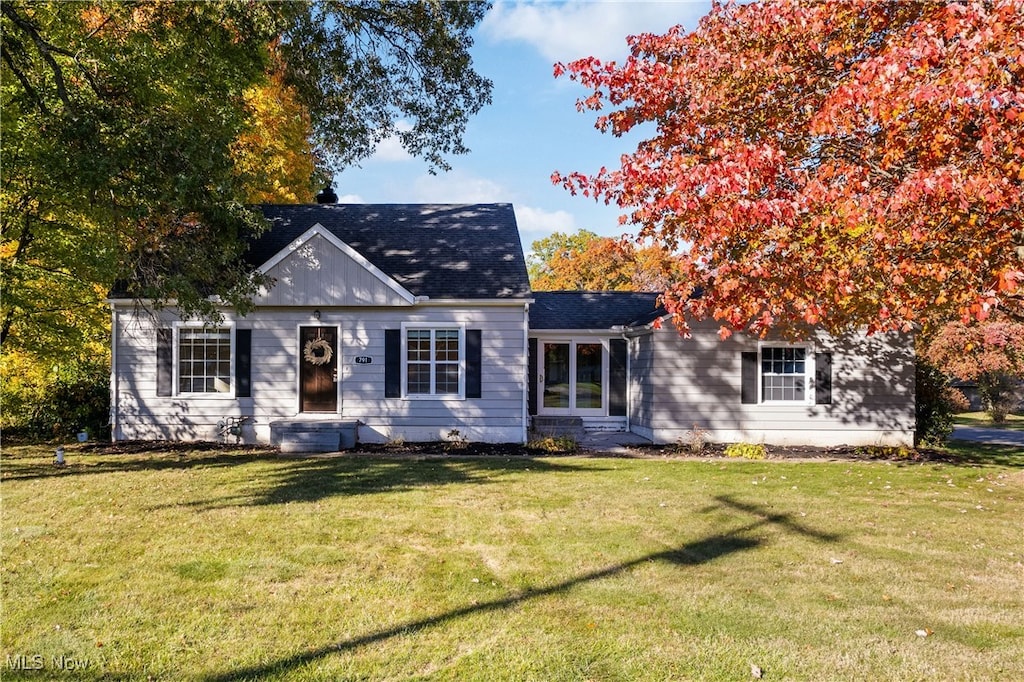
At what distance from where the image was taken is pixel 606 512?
757cm

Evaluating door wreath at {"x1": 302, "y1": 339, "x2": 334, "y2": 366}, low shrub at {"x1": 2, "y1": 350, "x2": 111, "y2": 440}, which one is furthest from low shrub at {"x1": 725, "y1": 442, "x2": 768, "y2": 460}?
low shrub at {"x1": 2, "y1": 350, "x2": 111, "y2": 440}

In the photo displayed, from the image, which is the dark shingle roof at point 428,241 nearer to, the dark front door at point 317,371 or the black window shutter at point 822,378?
the dark front door at point 317,371

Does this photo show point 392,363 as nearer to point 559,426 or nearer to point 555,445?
point 555,445

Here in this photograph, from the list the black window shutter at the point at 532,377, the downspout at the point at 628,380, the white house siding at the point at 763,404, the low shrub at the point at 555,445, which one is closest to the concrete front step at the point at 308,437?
the low shrub at the point at 555,445

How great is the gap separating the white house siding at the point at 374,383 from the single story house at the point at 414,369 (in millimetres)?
30

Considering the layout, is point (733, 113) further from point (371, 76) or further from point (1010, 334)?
point (1010, 334)

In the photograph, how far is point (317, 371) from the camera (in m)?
13.2

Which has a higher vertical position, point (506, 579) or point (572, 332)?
point (572, 332)

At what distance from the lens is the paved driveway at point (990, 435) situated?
51.2ft

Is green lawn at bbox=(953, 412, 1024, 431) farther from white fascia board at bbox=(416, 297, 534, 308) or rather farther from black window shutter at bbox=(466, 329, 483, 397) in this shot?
black window shutter at bbox=(466, 329, 483, 397)

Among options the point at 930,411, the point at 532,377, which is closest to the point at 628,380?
the point at 532,377

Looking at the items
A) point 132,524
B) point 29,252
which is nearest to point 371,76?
point 29,252

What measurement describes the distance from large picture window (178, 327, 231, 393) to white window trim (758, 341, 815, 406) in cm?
1166

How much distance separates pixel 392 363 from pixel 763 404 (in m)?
8.24
